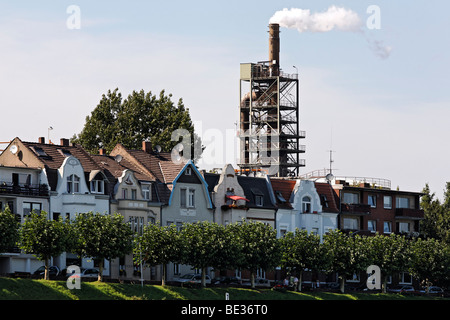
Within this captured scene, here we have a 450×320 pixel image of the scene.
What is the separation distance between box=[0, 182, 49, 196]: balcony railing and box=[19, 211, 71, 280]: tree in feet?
27.1

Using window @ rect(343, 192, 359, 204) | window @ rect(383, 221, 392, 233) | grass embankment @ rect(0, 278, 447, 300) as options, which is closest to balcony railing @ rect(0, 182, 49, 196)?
grass embankment @ rect(0, 278, 447, 300)

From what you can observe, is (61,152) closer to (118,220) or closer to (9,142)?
(9,142)

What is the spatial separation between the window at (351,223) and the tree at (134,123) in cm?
2100

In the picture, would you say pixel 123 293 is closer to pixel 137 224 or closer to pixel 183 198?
pixel 137 224

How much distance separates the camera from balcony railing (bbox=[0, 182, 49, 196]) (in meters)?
126

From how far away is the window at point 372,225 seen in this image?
526ft

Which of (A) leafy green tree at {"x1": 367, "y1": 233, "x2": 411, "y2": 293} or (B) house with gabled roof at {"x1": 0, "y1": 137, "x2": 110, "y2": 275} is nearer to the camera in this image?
(B) house with gabled roof at {"x1": 0, "y1": 137, "x2": 110, "y2": 275}

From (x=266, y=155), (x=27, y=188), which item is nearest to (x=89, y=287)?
(x=27, y=188)

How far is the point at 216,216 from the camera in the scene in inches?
5655

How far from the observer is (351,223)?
158 metres

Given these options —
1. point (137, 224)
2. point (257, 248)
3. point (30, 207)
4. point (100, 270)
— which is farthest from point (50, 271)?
point (257, 248)

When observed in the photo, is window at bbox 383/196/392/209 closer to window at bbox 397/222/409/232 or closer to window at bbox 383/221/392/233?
window at bbox 383/221/392/233

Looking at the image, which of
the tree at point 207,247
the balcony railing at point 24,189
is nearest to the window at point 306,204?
the tree at point 207,247

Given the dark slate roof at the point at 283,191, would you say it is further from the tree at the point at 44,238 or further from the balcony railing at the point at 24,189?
the tree at the point at 44,238
